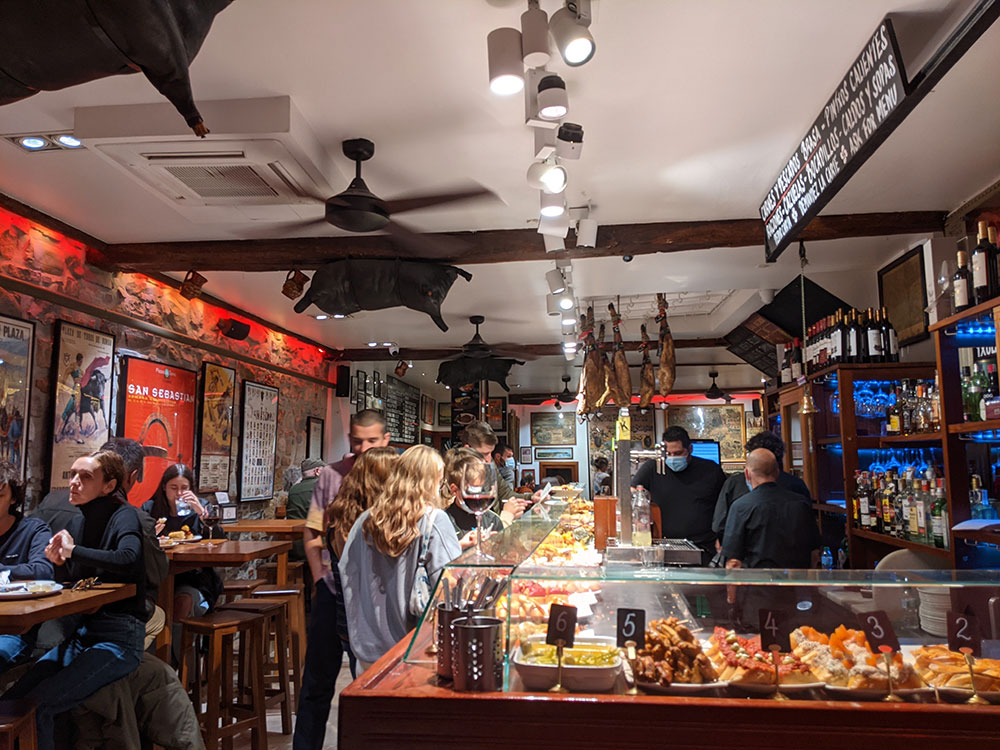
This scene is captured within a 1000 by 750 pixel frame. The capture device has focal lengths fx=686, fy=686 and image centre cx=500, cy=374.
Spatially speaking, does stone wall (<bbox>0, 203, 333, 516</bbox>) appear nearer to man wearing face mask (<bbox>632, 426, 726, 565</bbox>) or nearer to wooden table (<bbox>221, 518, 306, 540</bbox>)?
wooden table (<bbox>221, 518, 306, 540</bbox>)

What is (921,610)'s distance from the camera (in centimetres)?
188

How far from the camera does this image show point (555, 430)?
1584 centimetres

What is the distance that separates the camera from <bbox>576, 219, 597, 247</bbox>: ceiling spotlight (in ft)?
15.8

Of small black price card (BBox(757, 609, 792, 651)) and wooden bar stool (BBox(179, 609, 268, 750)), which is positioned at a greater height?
small black price card (BBox(757, 609, 792, 651))

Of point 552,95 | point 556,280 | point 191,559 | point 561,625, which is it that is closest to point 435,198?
point 556,280

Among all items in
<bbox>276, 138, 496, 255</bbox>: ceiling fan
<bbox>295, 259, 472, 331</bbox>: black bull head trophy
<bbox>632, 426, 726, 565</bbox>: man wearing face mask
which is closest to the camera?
<bbox>276, 138, 496, 255</bbox>: ceiling fan

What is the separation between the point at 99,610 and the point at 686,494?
411cm

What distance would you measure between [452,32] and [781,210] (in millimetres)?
2286

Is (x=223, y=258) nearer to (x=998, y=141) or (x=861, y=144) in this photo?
(x=861, y=144)

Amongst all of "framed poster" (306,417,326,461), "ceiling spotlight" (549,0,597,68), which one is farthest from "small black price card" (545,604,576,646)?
"framed poster" (306,417,326,461)

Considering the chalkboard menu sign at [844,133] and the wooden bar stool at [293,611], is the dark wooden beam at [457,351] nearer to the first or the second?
the wooden bar stool at [293,611]

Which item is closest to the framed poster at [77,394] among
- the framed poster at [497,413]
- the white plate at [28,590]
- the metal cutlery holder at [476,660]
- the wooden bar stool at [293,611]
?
the wooden bar stool at [293,611]

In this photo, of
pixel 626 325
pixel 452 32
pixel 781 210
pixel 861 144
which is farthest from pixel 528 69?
pixel 626 325

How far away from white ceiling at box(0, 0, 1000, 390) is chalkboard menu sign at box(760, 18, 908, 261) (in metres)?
0.16
